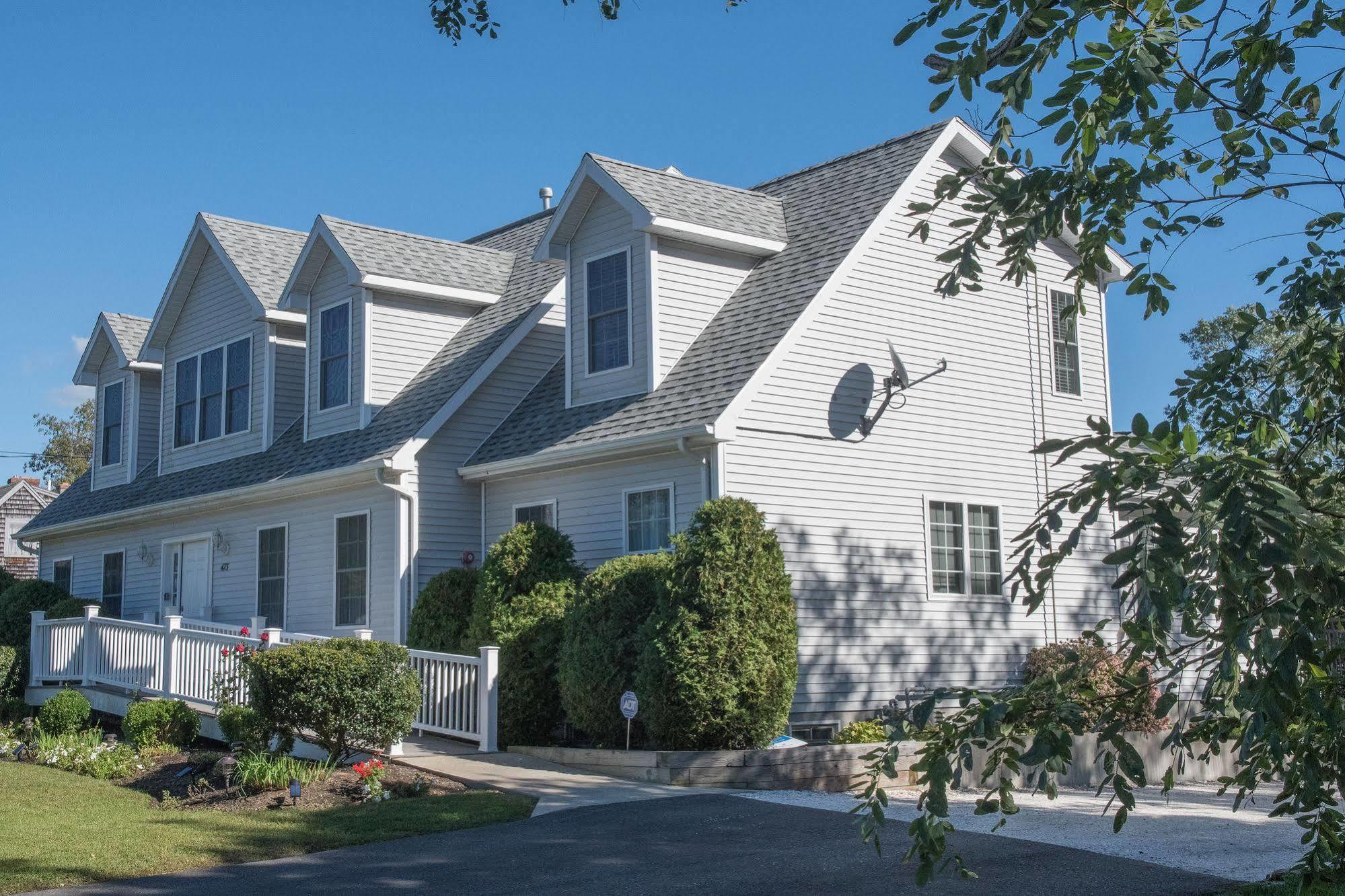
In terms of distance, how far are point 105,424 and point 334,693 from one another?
53.5 feet

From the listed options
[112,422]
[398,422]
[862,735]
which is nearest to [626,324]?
[398,422]

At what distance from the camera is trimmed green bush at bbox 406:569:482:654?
1540 centimetres

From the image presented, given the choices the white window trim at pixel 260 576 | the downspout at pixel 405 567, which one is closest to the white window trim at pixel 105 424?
the white window trim at pixel 260 576

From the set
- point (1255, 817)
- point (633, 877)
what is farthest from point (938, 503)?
point (633, 877)

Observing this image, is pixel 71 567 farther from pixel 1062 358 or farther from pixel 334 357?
pixel 1062 358

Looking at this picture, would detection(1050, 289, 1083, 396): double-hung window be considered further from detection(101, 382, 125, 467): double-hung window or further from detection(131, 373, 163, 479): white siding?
detection(101, 382, 125, 467): double-hung window

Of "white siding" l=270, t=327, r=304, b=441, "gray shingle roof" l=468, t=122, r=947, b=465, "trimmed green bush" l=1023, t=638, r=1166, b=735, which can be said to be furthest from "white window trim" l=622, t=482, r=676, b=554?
"trimmed green bush" l=1023, t=638, r=1166, b=735

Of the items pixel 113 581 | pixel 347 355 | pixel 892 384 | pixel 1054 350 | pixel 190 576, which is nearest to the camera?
pixel 892 384

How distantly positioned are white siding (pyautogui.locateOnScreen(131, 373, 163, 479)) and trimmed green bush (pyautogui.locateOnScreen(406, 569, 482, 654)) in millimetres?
11251

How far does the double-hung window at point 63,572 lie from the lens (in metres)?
25.8

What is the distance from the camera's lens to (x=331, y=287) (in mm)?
19406

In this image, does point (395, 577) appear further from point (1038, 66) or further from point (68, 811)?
point (1038, 66)

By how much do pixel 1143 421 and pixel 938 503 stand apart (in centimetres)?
1259

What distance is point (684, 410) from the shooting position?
14844 mm
